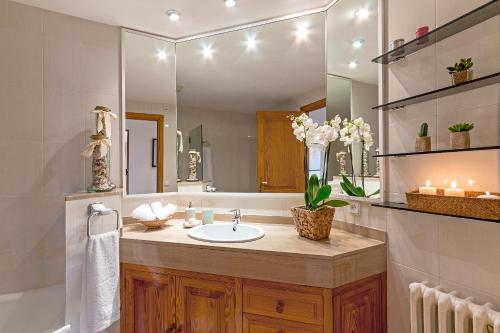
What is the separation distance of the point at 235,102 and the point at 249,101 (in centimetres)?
12

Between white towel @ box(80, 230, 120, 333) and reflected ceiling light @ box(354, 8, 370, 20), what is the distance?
6.78 feet

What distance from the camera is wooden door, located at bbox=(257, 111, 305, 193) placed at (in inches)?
80.7

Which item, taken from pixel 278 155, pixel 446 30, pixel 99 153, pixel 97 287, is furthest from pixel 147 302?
pixel 446 30

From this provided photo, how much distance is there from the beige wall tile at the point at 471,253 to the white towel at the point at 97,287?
179cm

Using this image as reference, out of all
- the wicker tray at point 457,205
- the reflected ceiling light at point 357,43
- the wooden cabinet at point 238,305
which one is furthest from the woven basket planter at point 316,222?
the reflected ceiling light at point 357,43

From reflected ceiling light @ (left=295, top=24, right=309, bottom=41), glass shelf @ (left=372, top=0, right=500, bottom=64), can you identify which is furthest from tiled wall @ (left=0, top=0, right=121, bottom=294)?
glass shelf @ (left=372, top=0, right=500, bottom=64)

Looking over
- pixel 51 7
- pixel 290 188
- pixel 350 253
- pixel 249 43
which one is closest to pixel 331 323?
pixel 350 253

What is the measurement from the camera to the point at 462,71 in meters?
1.09

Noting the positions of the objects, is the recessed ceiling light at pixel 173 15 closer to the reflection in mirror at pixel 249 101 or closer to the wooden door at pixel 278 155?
the reflection in mirror at pixel 249 101

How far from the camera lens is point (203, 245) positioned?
151 centimetres

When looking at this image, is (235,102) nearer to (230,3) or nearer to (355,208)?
(230,3)

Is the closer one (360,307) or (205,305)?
(360,307)

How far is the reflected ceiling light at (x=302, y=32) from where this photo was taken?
6.56 ft

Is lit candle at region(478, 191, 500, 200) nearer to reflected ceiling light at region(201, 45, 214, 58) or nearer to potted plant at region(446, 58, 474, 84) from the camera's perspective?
potted plant at region(446, 58, 474, 84)
